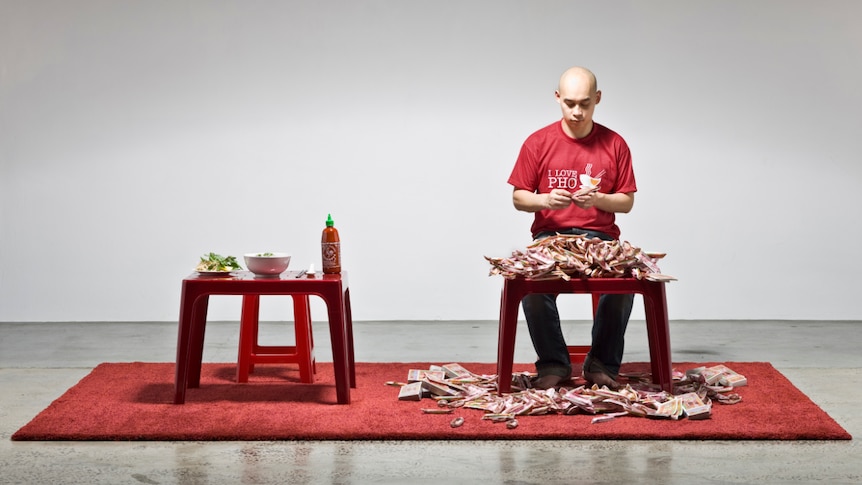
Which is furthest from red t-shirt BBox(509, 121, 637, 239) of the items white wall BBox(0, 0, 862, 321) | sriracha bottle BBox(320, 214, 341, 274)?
white wall BBox(0, 0, 862, 321)

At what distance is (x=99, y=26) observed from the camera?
20.4ft

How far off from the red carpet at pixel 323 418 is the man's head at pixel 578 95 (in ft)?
4.04

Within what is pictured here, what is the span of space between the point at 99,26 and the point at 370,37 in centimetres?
167

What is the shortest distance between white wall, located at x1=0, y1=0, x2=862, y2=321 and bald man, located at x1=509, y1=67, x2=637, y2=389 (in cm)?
198

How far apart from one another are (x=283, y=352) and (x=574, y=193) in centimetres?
148

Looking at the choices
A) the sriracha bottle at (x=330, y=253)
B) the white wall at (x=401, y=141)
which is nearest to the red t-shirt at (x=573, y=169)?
the sriracha bottle at (x=330, y=253)

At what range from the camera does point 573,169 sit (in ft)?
13.9

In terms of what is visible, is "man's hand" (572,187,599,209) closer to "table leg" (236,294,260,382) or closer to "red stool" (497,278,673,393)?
"red stool" (497,278,673,393)

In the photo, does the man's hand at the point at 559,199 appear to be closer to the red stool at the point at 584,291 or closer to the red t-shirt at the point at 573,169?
the red t-shirt at the point at 573,169

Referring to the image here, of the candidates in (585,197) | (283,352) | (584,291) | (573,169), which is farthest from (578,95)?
(283,352)

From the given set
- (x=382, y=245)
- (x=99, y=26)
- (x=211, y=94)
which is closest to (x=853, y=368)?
(x=382, y=245)

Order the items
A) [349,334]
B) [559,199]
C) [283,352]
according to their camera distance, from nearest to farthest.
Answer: [559,199], [349,334], [283,352]

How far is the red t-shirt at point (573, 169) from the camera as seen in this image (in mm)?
4219

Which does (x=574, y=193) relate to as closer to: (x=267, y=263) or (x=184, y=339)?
(x=267, y=263)
